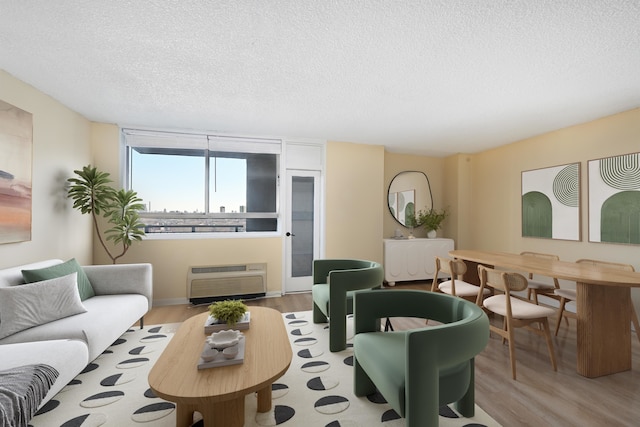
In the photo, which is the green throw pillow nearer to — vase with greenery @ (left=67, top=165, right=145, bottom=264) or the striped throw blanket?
vase with greenery @ (left=67, top=165, right=145, bottom=264)

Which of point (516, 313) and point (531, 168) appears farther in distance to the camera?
point (531, 168)

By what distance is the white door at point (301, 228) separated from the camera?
4.54 m

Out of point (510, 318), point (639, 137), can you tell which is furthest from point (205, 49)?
point (639, 137)

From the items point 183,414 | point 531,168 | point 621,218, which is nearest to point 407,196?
point 531,168

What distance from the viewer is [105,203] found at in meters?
3.41

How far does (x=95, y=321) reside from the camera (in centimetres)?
212

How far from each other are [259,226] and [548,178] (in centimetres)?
439

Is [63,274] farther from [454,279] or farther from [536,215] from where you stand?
[536,215]

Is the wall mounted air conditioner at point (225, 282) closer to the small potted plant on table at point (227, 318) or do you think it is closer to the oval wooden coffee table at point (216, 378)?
the small potted plant on table at point (227, 318)

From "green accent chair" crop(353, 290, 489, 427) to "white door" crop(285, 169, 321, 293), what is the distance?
8.91 feet

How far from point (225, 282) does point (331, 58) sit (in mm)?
3174

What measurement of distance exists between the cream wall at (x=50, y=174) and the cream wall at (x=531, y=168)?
19.8 feet

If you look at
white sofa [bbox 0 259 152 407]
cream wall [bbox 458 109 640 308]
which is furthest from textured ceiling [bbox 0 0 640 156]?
white sofa [bbox 0 259 152 407]

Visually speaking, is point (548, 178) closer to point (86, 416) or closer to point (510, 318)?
point (510, 318)
